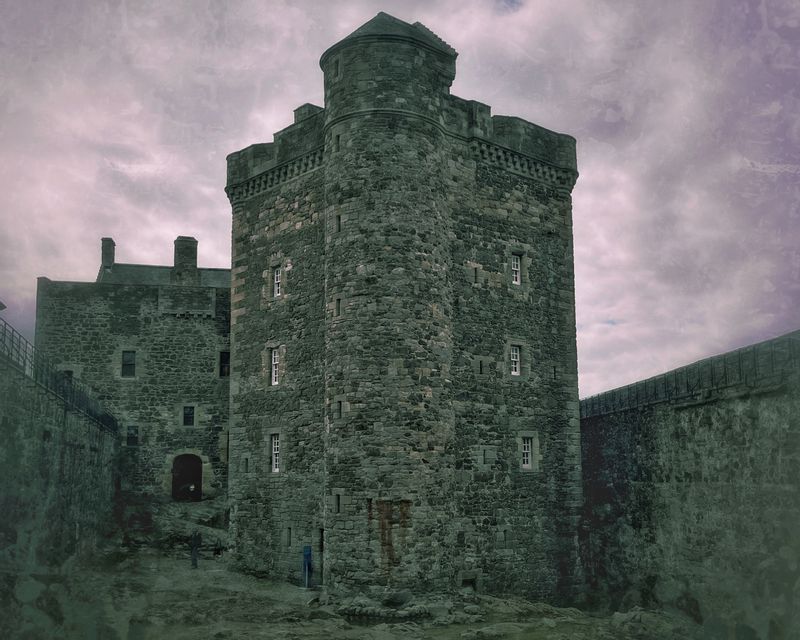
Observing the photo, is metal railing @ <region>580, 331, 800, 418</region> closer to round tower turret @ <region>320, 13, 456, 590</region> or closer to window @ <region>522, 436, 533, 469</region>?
window @ <region>522, 436, 533, 469</region>

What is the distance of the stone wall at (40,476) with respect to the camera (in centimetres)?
1652

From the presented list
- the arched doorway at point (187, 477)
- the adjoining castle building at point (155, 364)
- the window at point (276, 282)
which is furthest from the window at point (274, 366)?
the arched doorway at point (187, 477)

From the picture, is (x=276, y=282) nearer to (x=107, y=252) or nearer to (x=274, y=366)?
(x=274, y=366)

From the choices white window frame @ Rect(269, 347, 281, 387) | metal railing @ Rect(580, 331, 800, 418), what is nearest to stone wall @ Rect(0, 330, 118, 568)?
white window frame @ Rect(269, 347, 281, 387)

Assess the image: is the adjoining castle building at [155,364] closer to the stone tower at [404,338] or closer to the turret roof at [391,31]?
the stone tower at [404,338]

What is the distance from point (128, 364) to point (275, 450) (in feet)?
36.8

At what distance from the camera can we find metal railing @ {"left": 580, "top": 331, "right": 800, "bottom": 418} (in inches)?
778

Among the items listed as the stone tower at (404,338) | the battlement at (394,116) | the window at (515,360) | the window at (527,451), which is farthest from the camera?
the window at (515,360)

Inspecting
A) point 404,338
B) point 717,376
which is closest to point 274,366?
point 404,338

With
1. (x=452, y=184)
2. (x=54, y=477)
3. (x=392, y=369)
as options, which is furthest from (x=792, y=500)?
(x=54, y=477)

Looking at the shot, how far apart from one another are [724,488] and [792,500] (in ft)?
9.42

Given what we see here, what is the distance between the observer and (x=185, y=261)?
3991 centimetres

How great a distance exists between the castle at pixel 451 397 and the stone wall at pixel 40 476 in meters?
5.14

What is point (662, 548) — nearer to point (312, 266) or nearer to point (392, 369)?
point (392, 369)
